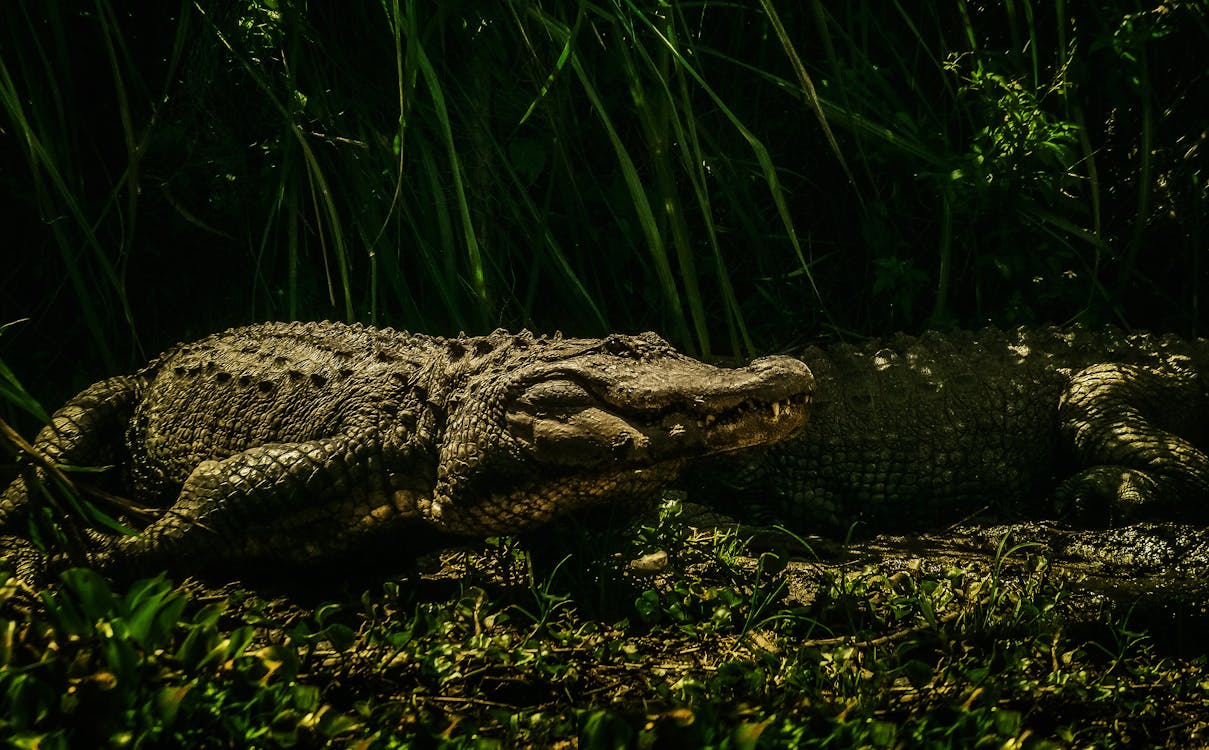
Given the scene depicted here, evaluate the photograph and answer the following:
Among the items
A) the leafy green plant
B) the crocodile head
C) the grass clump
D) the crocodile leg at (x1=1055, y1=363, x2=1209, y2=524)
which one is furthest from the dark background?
the leafy green plant

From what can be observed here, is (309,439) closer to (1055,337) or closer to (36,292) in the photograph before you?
(36,292)

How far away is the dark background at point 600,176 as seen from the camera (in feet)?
13.8

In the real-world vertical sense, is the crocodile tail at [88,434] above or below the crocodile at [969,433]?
above

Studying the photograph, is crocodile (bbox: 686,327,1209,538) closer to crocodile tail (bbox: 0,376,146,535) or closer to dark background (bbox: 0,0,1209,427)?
dark background (bbox: 0,0,1209,427)

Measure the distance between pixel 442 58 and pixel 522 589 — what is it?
2390 millimetres

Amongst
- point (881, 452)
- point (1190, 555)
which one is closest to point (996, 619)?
point (1190, 555)

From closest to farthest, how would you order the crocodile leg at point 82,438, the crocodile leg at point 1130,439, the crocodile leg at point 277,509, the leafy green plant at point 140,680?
1. the leafy green plant at point 140,680
2. the crocodile leg at point 277,509
3. the crocodile leg at point 82,438
4. the crocodile leg at point 1130,439

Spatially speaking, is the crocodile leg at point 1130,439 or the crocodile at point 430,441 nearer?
the crocodile at point 430,441

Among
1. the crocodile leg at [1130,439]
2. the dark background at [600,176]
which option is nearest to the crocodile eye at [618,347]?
the dark background at [600,176]

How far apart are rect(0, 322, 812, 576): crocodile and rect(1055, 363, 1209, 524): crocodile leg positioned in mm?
1953

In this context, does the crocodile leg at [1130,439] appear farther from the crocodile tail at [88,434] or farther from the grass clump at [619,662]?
the crocodile tail at [88,434]

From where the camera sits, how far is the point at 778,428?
2844 millimetres

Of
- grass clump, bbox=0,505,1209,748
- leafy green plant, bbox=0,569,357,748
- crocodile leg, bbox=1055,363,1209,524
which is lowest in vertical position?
crocodile leg, bbox=1055,363,1209,524

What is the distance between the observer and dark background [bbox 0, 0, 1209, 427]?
4.20m
